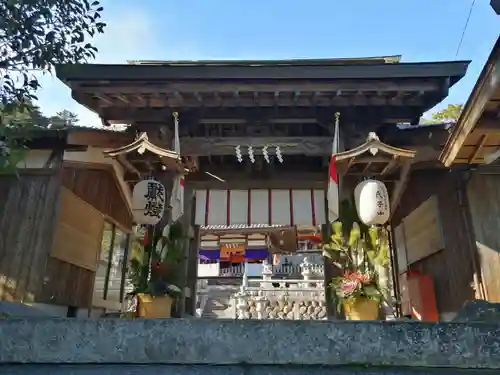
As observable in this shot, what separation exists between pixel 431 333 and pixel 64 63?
5.79 m

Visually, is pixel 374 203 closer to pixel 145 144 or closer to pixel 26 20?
pixel 145 144

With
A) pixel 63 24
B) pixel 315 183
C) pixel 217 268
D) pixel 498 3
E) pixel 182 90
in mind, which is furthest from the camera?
pixel 217 268

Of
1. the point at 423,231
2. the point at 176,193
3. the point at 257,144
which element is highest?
the point at 257,144

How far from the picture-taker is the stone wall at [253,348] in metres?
2.74

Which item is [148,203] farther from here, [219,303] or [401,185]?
[219,303]

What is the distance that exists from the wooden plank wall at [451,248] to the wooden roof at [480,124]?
3.49 ft

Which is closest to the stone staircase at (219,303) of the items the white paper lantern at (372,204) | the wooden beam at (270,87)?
the white paper lantern at (372,204)

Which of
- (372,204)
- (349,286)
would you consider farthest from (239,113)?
(349,286)

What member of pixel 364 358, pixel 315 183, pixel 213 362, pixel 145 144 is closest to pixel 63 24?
pixel 145 144

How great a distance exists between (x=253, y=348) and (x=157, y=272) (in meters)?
5.06

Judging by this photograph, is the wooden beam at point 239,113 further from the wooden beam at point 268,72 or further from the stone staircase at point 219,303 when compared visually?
the stone staircase at point 219,303

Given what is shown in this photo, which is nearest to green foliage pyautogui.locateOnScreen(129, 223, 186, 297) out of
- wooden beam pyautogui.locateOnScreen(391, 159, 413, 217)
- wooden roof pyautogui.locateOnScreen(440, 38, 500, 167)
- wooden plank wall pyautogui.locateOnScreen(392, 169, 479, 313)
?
wooden beam pyautogui.locateOnScreen(391, 159, 413, 217)

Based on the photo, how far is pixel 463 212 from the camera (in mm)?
7242

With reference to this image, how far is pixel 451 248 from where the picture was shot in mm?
7273
